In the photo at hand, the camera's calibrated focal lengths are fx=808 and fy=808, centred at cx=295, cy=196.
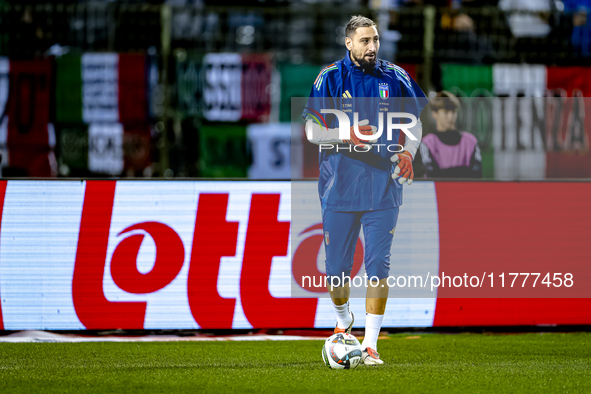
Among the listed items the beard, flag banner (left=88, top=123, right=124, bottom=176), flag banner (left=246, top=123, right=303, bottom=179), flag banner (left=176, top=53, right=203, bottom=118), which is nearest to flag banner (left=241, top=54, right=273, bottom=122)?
flag banner (left=246, top=123, right=303, bottom=179)

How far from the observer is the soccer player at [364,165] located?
5043 mm

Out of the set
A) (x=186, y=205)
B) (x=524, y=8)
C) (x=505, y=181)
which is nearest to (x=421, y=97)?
(x=505, y=181)

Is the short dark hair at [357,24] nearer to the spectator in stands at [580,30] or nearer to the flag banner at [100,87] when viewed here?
the flag banner at [100,87]

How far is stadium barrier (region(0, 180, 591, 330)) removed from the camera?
6621 mm

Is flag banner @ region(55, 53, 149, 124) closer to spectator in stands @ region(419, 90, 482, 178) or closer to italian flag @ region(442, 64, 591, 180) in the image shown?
italian flag @ region(442, 64, 591, 180)

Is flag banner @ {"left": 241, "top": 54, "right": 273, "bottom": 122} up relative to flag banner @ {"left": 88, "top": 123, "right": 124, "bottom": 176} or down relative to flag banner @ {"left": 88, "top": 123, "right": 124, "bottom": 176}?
up

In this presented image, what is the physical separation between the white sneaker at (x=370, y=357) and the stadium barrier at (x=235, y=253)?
1594 millimetres

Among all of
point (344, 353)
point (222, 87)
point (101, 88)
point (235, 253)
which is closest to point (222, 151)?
point (222, 87)

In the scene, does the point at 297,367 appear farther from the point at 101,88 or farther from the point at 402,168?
the point at 101,88

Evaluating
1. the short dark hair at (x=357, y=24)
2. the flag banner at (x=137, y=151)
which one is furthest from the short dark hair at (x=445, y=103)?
the flag banner at (x=137, y=151)

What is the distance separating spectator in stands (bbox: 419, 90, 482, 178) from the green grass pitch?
1478 mm

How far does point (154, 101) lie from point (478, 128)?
172 inches

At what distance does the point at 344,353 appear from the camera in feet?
15.9

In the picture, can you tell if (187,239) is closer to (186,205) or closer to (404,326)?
(186,205)
